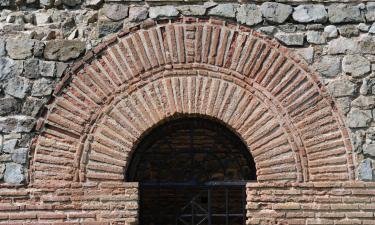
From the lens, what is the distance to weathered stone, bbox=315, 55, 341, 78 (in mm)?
5172

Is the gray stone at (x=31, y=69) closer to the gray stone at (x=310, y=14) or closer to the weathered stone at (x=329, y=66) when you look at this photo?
the gray stone at (x=310, y=14)

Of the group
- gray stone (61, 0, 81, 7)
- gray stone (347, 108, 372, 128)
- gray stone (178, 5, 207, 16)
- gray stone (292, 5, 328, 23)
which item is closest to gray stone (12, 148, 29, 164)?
gray stone (61, 0, 81, 7)

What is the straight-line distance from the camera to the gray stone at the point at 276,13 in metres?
5.25

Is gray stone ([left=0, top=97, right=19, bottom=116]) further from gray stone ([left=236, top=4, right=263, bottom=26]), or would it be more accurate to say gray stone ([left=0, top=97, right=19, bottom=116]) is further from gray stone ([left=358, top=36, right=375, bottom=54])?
gray stone ([left=358, top=36, right=375, bottom=54])

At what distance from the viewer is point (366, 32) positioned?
5262 millimetres

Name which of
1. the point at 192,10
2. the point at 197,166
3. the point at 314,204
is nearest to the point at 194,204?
the point at 197,166

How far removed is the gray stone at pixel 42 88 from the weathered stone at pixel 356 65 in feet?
8.98

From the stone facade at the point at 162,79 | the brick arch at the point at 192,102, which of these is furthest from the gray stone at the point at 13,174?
the brick arch at the point at 192,102

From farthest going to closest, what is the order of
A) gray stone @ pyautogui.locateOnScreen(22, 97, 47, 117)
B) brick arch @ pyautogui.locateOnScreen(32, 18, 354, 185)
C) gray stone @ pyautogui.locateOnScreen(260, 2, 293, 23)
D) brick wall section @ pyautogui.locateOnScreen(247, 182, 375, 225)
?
gray stone @ pyautogui.locateOnScreen(260, 2, 293, 23), gray stone @ pyautogui.locateOnScreen(22, 97, 47, 117), brick arch @ pyautogui.locateOnScreen(32, 18, 354, 185), brick wall section @ pyautogui.locateOnScreen(247, 182, 375, 225)

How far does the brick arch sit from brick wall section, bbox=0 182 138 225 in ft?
0.36

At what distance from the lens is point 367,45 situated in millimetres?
5227

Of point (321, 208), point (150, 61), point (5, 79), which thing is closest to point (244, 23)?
point (150, 61)

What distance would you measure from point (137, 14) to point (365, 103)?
2.28 m

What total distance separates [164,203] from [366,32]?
9.61 feet
